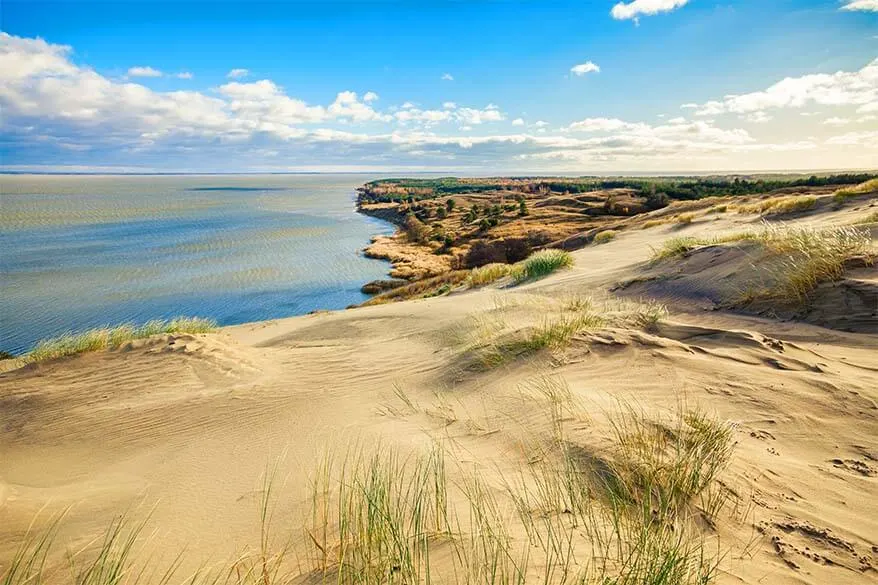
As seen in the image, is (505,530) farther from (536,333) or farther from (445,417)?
(536,333)

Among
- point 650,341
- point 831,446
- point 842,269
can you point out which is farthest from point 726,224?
point 831,446

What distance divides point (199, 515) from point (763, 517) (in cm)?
323

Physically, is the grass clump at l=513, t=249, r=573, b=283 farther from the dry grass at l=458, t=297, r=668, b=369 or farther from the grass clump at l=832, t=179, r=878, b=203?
the grass clump at l=832, t=179, r=878, b=203

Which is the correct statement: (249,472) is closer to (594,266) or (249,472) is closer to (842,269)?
(842,269)

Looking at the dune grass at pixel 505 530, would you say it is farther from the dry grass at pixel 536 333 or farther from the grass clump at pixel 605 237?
the grass clump at pixel 605 237

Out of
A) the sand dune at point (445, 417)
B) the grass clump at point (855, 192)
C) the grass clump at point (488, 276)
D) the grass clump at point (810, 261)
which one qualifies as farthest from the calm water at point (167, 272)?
the grass clump at point (855, 192)

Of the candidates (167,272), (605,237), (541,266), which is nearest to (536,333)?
(541,266)

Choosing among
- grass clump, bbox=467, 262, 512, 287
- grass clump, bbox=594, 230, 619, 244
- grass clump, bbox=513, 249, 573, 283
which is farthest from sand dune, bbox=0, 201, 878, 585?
grass clump, bbox=594, 230, 619, 244

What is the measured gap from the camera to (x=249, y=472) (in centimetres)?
340

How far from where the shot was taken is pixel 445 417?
400 cm

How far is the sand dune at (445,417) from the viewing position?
8.06 feet

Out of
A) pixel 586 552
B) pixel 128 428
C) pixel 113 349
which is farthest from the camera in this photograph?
pixel 113 349

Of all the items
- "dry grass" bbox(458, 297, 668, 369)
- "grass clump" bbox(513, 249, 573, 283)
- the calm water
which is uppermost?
"dry grass" bbox(458, 297, 668, 369)

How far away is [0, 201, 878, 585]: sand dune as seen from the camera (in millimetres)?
2457
